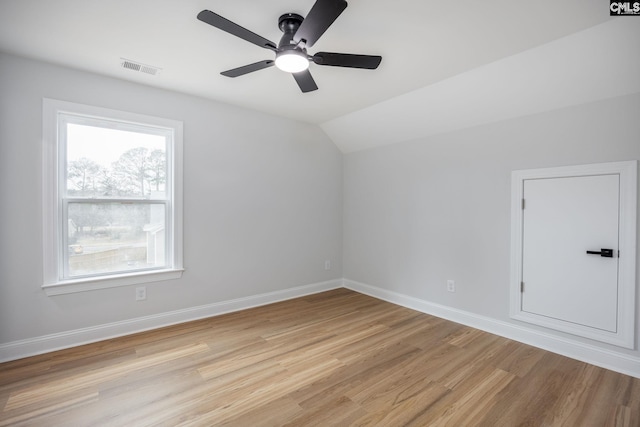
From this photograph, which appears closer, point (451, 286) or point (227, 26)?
point (227, 26)

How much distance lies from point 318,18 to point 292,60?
387mm

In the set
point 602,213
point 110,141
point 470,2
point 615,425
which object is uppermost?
point 470,2

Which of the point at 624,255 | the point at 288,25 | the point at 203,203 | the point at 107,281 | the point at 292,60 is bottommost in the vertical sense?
the point at 107,281

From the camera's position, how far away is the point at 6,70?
8.04 feet

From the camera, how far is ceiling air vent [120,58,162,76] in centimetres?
260

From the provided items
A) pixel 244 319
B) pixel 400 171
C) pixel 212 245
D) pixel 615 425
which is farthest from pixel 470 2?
pixel 244 319

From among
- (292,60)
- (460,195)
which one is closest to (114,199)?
(292,60)

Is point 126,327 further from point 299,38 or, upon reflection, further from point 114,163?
point 299,38

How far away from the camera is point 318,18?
1.62m

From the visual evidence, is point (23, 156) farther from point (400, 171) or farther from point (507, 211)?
point (507, 211)

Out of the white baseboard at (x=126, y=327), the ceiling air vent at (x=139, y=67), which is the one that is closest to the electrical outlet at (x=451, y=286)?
the white baseboard at (x=126, y=327)

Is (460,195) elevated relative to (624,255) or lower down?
elevated

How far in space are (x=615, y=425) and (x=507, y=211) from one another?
180 centimetres

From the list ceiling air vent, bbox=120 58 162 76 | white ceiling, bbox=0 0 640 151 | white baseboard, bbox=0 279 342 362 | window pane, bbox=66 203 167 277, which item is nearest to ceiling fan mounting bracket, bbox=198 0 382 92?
white ceiling, bbox=0 0 640 151
